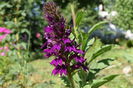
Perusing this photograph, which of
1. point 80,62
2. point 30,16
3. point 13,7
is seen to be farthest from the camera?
point 30,16

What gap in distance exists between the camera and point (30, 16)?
10883 millimetres

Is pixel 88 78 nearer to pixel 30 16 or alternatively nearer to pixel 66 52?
pixel 66 52

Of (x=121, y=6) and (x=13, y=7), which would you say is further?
(x=121, y=6)

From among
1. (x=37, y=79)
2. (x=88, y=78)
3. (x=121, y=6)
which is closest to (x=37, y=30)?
(x=121, y=6)

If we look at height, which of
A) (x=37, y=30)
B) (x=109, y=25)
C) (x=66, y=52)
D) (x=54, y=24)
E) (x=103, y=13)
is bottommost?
(x=109, y=25)

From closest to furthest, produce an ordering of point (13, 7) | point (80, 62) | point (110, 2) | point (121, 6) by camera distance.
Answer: point (80, 62) < point (13, 7) < point (121, 6) < point (110, 2)

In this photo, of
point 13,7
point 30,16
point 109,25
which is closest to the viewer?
point 13,7

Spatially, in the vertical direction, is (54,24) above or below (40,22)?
above

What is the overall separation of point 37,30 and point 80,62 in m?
9.03

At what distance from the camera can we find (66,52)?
95.4 inches

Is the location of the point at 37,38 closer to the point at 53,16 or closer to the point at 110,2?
the point at 110,2

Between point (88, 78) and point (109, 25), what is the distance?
17608mm

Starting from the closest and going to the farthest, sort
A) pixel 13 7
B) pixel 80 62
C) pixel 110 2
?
pixel 80 62 → pixel 13 7 → pixel 110 2

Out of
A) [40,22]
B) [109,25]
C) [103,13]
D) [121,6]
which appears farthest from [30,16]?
[109,25]
